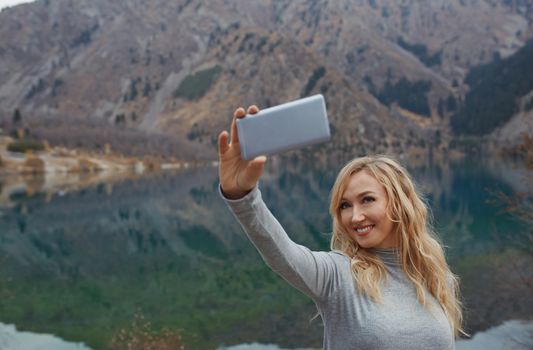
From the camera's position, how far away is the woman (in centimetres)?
226

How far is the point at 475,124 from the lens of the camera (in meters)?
171

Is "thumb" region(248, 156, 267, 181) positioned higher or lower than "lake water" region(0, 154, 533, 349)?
higher

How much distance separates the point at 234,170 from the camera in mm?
2246

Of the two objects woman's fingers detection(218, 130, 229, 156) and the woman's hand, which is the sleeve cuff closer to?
the woman's hand

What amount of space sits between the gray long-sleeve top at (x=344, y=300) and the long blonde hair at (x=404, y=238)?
74mm

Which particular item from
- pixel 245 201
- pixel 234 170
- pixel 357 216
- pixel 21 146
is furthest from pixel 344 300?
pixel 21 146

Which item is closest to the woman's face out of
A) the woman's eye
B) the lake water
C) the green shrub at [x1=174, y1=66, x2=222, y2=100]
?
the woman's eye

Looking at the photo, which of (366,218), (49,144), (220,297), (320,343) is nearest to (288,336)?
(320,343)

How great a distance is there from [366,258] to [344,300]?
258 millimetres

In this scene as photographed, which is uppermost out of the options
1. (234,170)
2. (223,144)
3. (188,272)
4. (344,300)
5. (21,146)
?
(21,146)

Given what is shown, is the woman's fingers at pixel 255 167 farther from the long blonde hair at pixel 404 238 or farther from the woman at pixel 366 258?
the long blonde hair at pixel 404 238

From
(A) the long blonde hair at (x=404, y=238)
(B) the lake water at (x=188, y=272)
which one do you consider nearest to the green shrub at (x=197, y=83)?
(B) the lake water at (x=188, y=272)

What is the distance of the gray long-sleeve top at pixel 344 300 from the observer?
89.7 inches

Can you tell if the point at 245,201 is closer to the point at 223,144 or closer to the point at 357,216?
the point at 223,144
